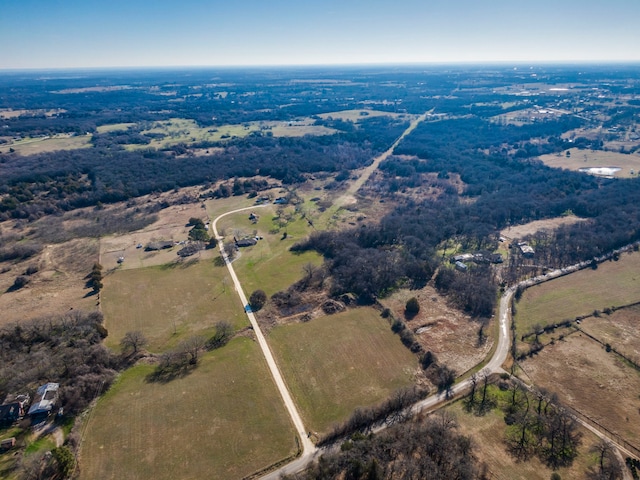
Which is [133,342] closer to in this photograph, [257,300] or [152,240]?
[257,300]

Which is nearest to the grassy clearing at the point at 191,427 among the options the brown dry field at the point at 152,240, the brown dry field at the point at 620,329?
the brown dry field at the point at 152,240

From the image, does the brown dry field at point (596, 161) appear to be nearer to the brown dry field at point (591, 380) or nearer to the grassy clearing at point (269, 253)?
the brown dry field at point (591, 380)

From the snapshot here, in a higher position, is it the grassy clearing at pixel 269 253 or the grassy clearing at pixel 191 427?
the grassy clearing at pixel 191 427

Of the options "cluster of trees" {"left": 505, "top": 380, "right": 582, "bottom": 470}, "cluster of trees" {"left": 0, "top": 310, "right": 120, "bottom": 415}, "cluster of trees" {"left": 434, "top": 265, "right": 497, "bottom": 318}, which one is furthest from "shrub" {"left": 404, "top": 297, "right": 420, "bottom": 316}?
"cluster of trees" {"left": 0, "top": 310, "right": 120, "bottom": 415}

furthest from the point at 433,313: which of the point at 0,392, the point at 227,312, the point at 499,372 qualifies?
the point at 0,392

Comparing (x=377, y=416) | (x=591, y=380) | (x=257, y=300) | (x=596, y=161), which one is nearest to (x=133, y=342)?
(x=257, y=300)

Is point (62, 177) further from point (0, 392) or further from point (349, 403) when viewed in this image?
point (349, 403)

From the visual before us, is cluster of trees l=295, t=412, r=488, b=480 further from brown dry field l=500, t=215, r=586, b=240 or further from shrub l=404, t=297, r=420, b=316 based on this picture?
brown dry field l=500, t=215, r=586, b=240

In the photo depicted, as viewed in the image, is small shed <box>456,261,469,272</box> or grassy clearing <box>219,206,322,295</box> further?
small shed <box>456,261,469,272</box>
